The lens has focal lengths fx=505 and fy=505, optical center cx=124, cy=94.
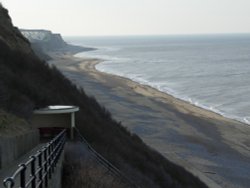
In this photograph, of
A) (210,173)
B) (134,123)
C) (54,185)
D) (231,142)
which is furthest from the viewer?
(134,123)

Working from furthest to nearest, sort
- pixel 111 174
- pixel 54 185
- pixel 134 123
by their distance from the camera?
pixel 134 123 → pixel 111 174 → pixel 54 185

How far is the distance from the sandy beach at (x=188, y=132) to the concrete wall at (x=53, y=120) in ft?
30.5

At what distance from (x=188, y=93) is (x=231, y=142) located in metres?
27.3

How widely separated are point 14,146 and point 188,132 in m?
26.8

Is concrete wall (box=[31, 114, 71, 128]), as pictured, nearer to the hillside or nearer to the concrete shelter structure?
the concrete shelter structure

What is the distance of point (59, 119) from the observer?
1594 centimetres

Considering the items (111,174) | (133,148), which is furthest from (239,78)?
(111,174)

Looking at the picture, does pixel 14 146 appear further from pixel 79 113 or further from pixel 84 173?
pixel 79 113

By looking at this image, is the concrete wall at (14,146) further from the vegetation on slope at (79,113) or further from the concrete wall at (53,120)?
the concrete wall at (53,120)

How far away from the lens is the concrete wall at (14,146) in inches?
366

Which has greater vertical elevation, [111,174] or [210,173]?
[111,174]

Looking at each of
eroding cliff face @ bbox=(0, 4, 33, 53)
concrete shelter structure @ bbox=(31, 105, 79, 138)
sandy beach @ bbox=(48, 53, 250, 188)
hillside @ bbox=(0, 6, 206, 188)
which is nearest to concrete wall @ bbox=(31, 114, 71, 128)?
concrete shelter structure @ bbox=(31, 105, 79, 138)

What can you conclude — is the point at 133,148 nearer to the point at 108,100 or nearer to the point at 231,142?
the point at 231,142

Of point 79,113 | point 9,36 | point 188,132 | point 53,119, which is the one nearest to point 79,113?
point 79,113
